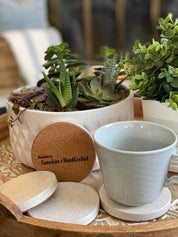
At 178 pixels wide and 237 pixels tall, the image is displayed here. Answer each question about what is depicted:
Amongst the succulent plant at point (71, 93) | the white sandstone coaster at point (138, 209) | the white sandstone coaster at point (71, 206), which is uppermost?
the succulent plant at point (71, 93)

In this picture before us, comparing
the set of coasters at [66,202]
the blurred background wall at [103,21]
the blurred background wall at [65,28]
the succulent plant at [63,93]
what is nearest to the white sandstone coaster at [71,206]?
the set of coasters at [66,202]

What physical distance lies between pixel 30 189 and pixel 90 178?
115 mm

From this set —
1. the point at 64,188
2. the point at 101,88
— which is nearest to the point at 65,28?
the point at 101,88

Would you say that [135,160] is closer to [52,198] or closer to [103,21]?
[52,198]

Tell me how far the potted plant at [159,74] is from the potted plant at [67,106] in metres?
0.04

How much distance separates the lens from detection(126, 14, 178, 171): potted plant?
47 cm

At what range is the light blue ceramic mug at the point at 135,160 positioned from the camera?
401 millimetres

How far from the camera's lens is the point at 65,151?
0.52 m

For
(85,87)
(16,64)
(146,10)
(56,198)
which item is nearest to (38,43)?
(16,64)

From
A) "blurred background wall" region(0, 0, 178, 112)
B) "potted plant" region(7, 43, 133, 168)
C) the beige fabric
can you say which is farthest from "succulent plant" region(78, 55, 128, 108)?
"blurred background wall" region(0, 0, 178, 112)

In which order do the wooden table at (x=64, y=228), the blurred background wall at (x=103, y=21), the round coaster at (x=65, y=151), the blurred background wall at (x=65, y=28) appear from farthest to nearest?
the blurred background wall at (x=103, y=21), the blurred background wall at (x=65, y=28), the round coaster at (x=65, y=151), the wooden table at (x=64, y=228)

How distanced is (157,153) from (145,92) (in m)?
0.14

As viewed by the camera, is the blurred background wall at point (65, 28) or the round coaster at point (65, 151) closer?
the round coaster at point (65, 151)

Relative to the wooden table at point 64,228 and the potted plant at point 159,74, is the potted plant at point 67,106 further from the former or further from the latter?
the wooden table at point 64,228
